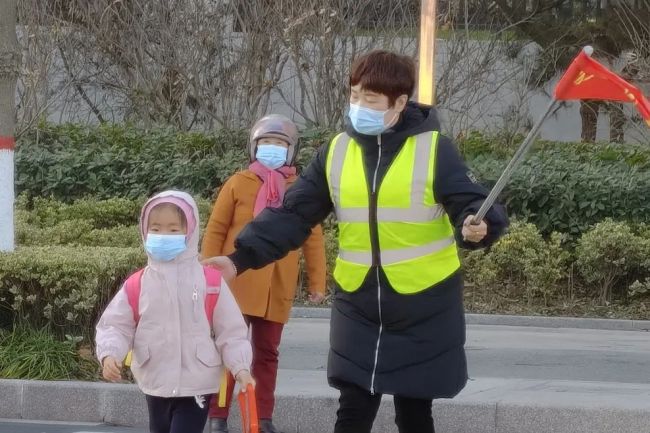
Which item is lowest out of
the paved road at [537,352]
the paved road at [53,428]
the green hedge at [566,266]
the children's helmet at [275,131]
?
the paved road at [53,428]

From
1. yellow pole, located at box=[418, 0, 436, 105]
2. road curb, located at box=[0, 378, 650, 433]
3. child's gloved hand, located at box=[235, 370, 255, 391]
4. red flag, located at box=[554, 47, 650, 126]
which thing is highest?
yellow pole, located at box=[418, 0, 436, 105]

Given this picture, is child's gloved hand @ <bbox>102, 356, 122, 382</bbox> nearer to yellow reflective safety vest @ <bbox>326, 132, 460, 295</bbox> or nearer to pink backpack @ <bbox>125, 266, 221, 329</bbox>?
pink backpack @ <bbox>125, 266, 221, 329</bbox>

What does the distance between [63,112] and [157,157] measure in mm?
4056

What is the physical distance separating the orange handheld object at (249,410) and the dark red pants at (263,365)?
184 centimetres

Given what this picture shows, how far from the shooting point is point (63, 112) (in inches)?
706

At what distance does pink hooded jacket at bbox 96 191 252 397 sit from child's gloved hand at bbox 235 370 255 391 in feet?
0.08

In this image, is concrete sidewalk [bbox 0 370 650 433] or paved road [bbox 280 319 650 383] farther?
paved road [bbox 280 319 650 383]

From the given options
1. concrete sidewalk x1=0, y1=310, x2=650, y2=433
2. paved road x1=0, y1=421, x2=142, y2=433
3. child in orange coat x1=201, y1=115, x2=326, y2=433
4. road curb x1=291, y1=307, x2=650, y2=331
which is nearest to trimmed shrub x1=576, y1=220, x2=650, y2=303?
road curb x1=291, y1=307, x2=650, y2=331

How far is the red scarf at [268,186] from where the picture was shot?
603 cm

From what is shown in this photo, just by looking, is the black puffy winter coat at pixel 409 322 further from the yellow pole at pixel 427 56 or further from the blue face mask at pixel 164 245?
the yellow pole at pixel 427 56

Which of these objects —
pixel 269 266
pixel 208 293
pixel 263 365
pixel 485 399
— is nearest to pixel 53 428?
pixel 263 365

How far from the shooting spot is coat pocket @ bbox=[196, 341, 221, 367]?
4.36 m

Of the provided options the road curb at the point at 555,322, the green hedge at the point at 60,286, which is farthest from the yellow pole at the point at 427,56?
the road curb at the point at 555,322

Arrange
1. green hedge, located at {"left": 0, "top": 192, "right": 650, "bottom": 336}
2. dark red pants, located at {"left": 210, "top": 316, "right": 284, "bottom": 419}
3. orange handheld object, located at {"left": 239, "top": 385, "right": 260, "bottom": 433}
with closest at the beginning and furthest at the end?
orange handheld object, located at {"left": 239, "top": 385, "right": 260, "bottom": 433}, dark red pants, located at {"left": 210, "top": 316, "right": 284, "bottom": 419}, green hedge, located at {"left": 0, "top": 192, "right": 650, "bottom": 336}
